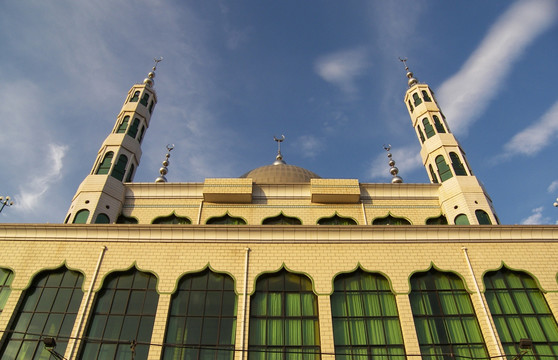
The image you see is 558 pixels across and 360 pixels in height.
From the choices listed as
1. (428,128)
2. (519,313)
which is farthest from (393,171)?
(519,313)

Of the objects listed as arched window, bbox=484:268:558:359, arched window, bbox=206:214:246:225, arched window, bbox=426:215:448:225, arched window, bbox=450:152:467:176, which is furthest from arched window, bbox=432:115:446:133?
arched window, bbox=206:214:246:225

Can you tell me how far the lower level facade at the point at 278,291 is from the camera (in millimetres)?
13742

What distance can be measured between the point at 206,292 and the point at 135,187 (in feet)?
43.2

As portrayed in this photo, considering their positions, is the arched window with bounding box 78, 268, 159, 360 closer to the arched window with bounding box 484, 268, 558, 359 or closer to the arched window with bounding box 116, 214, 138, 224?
the arched window with bounding box 116, 214, 138, 224

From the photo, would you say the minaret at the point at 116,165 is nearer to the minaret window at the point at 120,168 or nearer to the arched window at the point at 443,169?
the minaret window at the point at 120,168

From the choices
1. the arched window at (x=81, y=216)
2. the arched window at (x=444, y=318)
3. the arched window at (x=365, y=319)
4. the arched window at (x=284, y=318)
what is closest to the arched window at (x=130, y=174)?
the arched window at (x=81, y=216)

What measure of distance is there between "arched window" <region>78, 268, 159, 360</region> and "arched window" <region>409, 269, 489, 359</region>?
10.2 meters

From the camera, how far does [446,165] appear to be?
26.3 m

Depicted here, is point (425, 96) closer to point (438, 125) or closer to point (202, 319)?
point (438, 125)

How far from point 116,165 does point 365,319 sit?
1981 cm

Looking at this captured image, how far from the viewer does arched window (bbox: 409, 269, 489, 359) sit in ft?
44.8

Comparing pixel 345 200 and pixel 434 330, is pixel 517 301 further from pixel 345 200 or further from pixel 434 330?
pixel 345 200

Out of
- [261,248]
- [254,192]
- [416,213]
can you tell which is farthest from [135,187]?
[416,213]

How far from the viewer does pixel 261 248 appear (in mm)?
Result: 15992
